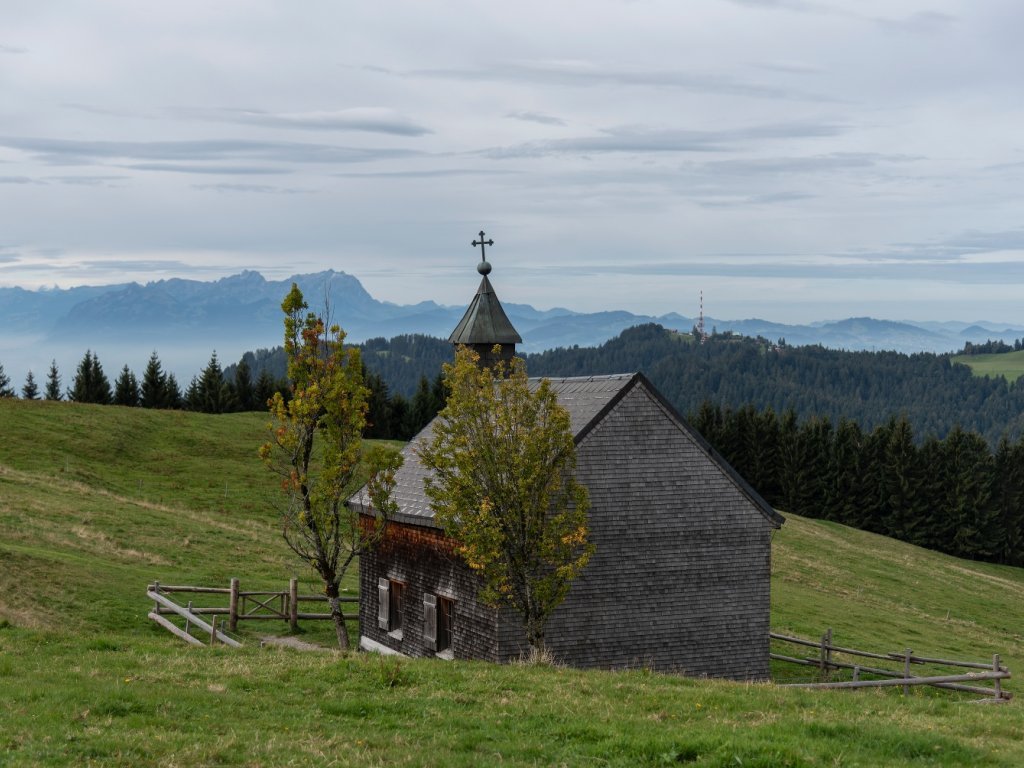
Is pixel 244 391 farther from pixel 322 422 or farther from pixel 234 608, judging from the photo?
pixel 322 422

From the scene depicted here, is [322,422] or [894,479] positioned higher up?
[322,422]

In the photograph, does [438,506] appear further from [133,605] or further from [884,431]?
[884,431]

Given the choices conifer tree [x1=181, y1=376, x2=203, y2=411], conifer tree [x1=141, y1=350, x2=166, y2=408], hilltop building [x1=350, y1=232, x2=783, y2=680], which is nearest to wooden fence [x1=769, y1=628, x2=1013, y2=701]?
hilltop building [x1=350, y1=232, x2=783, y2=680]

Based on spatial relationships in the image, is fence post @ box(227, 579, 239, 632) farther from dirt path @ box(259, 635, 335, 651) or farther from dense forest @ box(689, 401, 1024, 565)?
dense forest @ box(689, 401, 1024, 565)

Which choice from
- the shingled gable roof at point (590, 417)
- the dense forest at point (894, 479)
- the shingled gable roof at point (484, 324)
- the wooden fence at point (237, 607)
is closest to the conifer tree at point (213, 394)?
the dense forest at point (894, 479)

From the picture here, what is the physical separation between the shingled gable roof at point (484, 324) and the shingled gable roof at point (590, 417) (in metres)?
3.71

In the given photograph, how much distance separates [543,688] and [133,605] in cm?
1758

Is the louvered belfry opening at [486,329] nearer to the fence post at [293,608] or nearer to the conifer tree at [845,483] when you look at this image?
the fence post at [293,608]

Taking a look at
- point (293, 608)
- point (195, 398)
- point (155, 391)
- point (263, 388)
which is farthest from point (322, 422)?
point (263, 388)

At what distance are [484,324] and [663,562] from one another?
10345 mm

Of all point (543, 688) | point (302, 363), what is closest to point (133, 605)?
point (302, 363)

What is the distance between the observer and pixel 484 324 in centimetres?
3170

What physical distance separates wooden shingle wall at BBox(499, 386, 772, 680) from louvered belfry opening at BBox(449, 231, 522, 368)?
707 cm

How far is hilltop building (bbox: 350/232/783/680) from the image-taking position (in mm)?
24438
